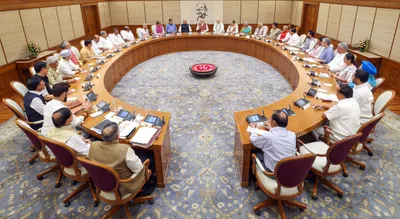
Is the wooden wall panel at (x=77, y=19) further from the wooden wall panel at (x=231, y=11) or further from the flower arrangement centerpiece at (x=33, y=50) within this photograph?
the wooden wall panel at (x=231, y=11)

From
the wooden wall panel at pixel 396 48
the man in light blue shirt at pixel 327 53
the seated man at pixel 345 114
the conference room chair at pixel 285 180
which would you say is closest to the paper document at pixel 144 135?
the conference room chair at pixel 285 180

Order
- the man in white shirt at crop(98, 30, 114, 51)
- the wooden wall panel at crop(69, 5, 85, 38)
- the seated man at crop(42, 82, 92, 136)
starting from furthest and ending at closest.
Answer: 1. the wooden wall panel at crop(69, 5, 85, 38)
2. the man in white shirt at crop(98, 30, 114, 51)
3. the seated man at crop(42, 82, 92, 136)

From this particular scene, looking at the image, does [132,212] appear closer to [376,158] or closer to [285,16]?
[376,158]

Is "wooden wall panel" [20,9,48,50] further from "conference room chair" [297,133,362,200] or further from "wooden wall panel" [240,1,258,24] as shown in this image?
"wooden wall panel" [240,1,258,24]

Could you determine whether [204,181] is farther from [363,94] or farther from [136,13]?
[136,13]

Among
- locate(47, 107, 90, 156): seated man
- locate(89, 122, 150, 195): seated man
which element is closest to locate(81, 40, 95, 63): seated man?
locate(47, 107, 90, 156): seated man

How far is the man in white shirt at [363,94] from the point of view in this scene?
3.64 metres

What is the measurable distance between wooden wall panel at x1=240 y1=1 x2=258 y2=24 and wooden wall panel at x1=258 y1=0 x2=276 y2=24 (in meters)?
0.20

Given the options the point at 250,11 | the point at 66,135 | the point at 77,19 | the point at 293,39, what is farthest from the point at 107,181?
the point at 250,11

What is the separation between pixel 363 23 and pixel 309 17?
383 cm

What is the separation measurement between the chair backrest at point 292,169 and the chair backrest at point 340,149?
48cm

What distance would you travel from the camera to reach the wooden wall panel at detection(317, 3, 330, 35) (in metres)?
9.14

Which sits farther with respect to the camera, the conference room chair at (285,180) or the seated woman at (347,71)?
the seated woman at (347,71)

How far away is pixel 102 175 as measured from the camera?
2266 millimetres
